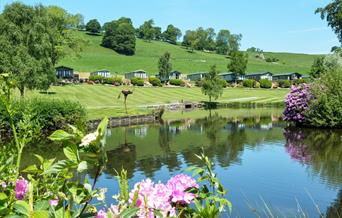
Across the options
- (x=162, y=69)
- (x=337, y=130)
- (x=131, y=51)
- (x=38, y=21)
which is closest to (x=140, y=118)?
(x=38, y=21)

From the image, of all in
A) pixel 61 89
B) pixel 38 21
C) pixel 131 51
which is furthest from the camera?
pixel 131 51

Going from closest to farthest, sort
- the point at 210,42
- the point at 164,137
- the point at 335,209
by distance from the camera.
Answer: the point at 335,209, the point at 164,137, the point at 210,42

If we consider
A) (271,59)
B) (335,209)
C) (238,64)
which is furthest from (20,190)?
(271,59)

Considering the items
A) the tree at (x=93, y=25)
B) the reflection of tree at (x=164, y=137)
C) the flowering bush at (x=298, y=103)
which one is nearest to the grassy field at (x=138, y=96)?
the reflection of tree at (x=164, y=137)

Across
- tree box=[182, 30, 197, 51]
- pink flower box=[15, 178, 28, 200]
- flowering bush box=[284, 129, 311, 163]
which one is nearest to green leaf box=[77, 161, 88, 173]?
pink flower box=[15, 178, 28, 200]

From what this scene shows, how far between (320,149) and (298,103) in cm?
1270

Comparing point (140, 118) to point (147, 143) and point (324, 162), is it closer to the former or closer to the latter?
point (147, 143)

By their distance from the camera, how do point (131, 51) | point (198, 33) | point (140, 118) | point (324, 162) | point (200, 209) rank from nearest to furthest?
point (200, 209) < point (324, 162) < point (140, 118) < point (131, 51) < point (198, 33)

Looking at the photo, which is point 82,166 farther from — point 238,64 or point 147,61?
point 147,61

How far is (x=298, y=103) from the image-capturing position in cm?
3975

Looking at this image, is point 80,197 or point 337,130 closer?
point 80,197

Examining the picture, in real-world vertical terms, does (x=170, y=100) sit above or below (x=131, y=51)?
below

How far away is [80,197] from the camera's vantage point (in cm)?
183

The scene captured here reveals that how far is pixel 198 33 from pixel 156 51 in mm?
30724
